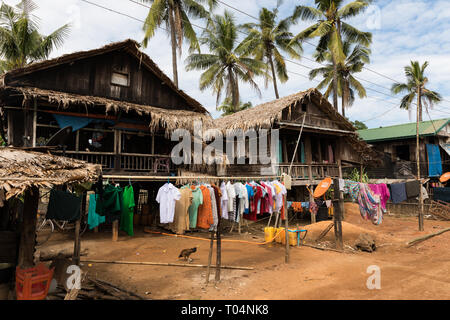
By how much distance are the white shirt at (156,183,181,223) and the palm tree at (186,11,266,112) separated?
1559 cm

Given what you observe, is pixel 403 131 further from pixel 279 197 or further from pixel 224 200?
A: pixel 224 200

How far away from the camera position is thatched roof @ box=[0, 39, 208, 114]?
9.71m

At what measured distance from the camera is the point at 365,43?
20.3 m

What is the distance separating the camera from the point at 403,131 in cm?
2095

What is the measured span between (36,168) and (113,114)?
24.1 feet

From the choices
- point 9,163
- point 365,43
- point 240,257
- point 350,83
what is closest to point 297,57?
point 365,43

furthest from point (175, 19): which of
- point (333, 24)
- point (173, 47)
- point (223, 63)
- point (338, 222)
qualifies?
point (338, 222)

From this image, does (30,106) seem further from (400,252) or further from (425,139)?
(425,139)

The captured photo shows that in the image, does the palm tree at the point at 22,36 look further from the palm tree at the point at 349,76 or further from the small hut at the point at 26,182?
the palm tree at the point at 349,76

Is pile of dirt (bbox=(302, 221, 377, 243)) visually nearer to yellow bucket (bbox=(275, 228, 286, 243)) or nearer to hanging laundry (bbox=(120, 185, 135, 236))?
yellow bucket (bbox=(275, 228, 286, 243))

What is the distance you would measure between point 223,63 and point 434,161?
55.7 ft

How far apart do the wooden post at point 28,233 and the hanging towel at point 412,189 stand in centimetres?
1231

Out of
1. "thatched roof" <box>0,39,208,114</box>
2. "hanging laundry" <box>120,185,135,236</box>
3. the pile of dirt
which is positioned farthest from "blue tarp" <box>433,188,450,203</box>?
"hanging laundry" <box>120,185,135,236</box>
